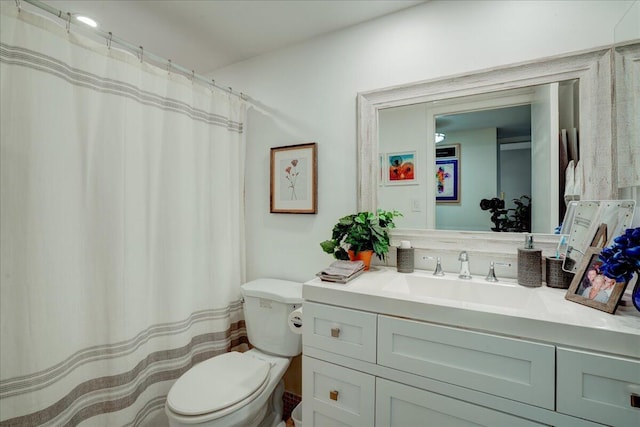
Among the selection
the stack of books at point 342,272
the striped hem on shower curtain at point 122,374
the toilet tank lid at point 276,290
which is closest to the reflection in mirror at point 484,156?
the stack of books at point 342,272

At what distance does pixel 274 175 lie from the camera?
1.93 metres

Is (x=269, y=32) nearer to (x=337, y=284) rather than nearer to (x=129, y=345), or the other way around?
(x=337, y=284)

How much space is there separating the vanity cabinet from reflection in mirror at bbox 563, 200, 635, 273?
1.42ft

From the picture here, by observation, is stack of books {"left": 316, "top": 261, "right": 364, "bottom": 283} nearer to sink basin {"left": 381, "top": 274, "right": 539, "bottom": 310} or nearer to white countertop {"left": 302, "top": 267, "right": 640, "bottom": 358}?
white countertop {"left": 302, "top": 267, "right": 640, "bottom": 358}

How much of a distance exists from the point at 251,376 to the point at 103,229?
973mm

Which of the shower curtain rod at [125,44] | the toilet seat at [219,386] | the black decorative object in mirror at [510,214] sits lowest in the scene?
the toilet seat at [219,386]

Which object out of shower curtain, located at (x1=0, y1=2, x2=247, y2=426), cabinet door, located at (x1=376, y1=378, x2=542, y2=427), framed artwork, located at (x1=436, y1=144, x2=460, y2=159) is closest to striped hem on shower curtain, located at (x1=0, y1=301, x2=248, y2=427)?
shower curtain, located at (x1=0, y1=2, x2=247, y2=426)

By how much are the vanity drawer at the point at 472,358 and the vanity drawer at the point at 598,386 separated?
0.10 feet

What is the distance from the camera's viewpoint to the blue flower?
796 millimetres

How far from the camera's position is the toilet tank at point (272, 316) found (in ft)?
5.28

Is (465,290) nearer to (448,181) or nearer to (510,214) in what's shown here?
(510,214)

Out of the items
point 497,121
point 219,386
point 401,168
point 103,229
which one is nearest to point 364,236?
point 401,168

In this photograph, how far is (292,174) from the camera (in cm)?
185

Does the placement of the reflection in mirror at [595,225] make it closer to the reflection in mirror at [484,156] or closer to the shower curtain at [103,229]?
the reflection in mirror at [484,156]
